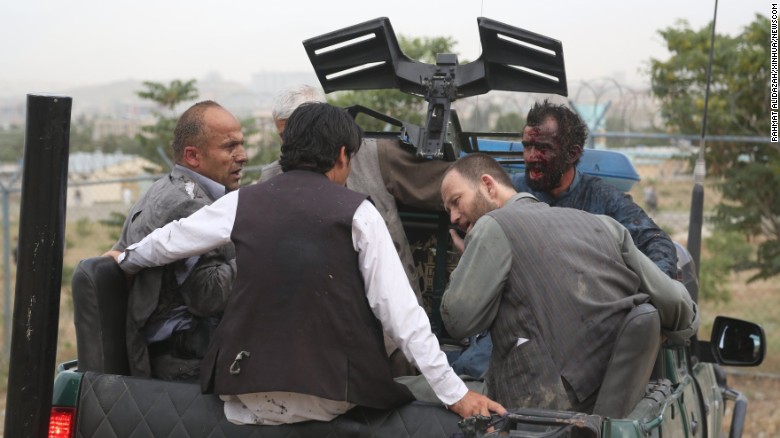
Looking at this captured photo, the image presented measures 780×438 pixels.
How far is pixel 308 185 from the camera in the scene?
2.75 metres

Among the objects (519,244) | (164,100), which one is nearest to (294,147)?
(519,244)

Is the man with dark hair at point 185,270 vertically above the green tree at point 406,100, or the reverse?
the green tree at point 406,100

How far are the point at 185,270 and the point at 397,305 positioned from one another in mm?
754

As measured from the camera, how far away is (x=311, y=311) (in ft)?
8.73

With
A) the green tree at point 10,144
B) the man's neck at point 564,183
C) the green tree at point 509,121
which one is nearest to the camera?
the man's neck at point 564,183

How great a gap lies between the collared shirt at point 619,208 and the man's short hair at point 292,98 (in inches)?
36.8

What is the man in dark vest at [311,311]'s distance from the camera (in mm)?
2662

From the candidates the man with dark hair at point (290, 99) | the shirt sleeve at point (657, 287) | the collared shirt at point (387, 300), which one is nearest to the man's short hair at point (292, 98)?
the man with dark hair at point (290, 99)

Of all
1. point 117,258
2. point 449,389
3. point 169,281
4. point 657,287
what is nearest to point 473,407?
point 449,389

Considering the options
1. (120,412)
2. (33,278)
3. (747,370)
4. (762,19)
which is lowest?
(747,370)

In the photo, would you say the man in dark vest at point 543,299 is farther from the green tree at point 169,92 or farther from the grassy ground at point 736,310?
the green tree at point 169,92

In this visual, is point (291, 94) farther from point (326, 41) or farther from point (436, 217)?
point (436, 217)

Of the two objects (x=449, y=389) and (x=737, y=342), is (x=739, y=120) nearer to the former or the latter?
(x=737, y=342)

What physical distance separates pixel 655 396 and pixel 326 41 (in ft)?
6.51
